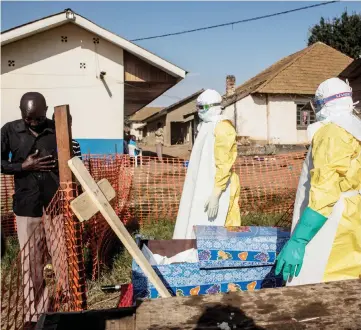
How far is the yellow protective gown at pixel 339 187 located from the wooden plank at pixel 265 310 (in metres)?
0.64

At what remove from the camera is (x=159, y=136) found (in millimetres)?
20500

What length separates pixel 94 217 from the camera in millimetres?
4375

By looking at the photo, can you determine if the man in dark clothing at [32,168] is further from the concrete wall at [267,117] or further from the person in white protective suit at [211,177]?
the concrete wall at [267,117]

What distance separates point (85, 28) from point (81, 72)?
43.8 inches

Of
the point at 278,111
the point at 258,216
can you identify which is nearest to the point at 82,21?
the point at 258,216

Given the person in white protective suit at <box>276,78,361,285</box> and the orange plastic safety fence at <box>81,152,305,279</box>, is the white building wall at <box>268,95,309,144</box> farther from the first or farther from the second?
the person in white protective suit at <box>276,78,361,285</box>

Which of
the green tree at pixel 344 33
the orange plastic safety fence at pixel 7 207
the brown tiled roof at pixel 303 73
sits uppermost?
the green tree at pixel 344 33

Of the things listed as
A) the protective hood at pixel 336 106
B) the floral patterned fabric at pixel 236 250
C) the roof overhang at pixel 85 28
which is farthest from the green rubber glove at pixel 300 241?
the roof overhang at pixel 85 28

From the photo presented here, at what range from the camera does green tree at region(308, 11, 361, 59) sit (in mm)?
29375

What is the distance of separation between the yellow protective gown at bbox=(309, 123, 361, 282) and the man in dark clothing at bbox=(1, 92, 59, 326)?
2.00m

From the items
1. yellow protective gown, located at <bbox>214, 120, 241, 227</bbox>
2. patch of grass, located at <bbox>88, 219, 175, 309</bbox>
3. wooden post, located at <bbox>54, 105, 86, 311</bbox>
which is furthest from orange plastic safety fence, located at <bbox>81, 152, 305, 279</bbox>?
wooden post, located at <bbox>54, 105, 86, 311</bbox>

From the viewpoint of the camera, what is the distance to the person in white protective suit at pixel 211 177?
148 inches

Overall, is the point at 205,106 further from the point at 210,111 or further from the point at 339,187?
the point at 339,187

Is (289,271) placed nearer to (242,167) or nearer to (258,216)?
(258,216)
